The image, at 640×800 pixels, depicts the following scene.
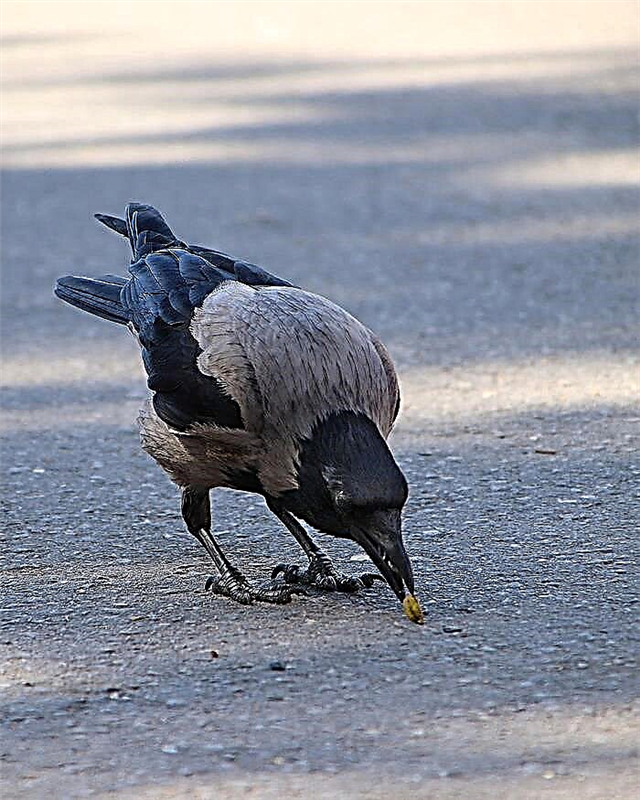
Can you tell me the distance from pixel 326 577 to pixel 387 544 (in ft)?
1.93

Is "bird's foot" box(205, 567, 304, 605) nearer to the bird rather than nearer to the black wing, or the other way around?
the bird

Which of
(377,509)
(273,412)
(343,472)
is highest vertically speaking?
(273,412)

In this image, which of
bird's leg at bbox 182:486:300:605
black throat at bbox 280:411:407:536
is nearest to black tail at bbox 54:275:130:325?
bird's leg at bbox 182:486:300:605

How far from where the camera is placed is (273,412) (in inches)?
163

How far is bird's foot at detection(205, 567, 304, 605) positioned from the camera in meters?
4.48

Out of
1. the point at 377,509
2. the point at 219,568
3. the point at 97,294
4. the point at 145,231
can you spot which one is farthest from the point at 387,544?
the point at 145,231

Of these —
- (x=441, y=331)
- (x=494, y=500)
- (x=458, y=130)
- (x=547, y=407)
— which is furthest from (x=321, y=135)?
(x=494, y=500)

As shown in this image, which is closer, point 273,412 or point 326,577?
point 273,412

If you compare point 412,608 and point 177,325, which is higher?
point 177,325

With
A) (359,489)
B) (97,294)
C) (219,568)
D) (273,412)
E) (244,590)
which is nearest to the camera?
(359,489)

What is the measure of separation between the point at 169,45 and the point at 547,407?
11265 mm

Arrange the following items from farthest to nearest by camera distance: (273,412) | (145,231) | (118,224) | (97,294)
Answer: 1. (118,224)
2. (145,231)
3. (97,294)
4. (273,412)

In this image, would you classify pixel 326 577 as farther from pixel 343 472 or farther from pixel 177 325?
pixel 177 325

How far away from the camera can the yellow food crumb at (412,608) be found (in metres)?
4.19
